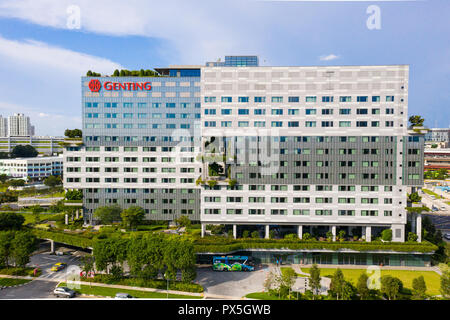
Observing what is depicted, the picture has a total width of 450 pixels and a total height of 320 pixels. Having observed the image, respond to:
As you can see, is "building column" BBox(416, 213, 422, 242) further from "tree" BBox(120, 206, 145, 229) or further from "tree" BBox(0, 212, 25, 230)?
"tree" BBox(0, 212, 25, 230)

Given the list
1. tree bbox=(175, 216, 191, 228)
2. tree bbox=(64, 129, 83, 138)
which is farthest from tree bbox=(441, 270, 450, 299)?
tree bbox=(64, 129, 83, 138)

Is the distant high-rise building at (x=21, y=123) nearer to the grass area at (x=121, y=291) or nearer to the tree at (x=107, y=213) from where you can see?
the tree at (x=107, y=213)

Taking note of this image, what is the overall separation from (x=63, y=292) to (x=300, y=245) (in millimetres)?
20672

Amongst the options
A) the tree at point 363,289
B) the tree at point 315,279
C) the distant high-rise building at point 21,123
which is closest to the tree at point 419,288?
the tree at point 363,289

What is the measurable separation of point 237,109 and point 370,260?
20.6 m

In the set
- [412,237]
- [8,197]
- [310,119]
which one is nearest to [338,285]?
[412,237]

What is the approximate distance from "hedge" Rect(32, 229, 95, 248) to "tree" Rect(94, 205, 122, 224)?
12.5ft

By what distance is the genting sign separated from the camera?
109 ft

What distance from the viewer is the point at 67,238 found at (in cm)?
2753

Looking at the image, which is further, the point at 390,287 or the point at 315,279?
the point at 315,279

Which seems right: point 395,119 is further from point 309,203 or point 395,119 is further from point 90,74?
point 90,74

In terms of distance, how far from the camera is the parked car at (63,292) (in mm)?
19087

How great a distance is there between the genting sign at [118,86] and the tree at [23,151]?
53.6m

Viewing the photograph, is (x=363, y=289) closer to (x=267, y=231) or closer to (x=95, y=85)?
(x=267, y=231)
